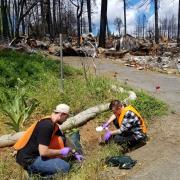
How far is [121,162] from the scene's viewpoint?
21.1 feet

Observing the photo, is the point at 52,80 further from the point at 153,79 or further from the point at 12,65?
the point at 153,79

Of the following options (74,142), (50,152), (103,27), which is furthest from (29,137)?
(103,27)

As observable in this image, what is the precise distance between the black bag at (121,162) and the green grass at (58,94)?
12cm

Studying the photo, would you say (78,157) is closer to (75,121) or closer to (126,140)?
(126,140)

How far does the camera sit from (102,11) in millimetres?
24484

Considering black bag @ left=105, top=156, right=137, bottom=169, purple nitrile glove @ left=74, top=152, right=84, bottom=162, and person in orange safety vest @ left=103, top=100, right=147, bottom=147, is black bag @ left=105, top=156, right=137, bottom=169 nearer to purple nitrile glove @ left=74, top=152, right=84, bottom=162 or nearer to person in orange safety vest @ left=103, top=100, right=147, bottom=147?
purple nitrile glove @ left=74, top=152, right=84, bottom=162

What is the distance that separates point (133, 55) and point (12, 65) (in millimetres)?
9678

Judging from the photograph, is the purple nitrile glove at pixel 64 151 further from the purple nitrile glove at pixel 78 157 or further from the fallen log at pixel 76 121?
the fallen log at pixel 76 121

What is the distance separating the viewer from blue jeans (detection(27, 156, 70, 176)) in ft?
19.3

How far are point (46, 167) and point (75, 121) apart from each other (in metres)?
2.58

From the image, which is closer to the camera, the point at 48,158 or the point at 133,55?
the point at 48,158

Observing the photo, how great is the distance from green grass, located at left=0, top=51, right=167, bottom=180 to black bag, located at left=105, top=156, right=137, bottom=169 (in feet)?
0.40

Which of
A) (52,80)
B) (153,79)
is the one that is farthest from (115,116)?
(153,79)

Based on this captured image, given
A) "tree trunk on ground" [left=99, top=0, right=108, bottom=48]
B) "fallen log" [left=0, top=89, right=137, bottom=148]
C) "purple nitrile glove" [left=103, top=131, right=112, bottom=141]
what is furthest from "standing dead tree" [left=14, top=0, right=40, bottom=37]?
"purple nitrile glove" [left=103, top=131, right=112, bottom=141]
